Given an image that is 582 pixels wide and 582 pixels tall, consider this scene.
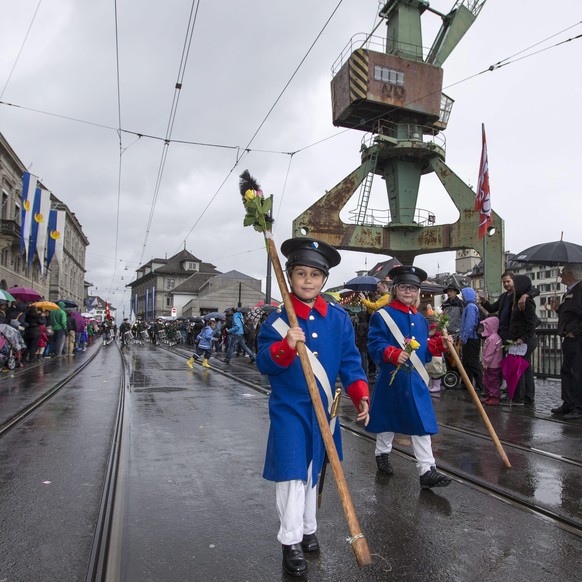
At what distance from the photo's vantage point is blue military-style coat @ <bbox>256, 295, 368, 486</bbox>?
2.75 meters

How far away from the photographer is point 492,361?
882 centimetres

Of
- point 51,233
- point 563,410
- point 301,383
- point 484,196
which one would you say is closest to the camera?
point 301,383

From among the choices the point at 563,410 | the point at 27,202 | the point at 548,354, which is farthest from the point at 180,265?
the point at 563,410

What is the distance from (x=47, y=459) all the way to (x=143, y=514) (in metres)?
1.94

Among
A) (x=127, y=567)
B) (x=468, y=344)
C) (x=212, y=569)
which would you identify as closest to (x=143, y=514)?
(x=127, y=567)

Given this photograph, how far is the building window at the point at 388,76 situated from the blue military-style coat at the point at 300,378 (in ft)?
81.7

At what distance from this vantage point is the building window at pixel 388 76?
82.9 ft

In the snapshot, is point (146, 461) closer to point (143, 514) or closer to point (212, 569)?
point (143, 514)

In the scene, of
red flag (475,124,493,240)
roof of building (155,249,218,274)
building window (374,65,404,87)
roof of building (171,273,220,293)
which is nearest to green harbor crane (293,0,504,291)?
building window (374,65,404,87)

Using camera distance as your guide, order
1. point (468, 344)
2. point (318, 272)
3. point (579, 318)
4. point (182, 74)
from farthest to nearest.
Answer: point (182, 74) → point (468, 344) → point (579, 318) → point (318, 272)

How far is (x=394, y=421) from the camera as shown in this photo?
4297mm

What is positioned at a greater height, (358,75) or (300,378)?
(358,75)

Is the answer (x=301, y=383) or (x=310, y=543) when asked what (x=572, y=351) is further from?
(x=301, y=383)

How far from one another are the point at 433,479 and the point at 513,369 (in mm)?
5218
